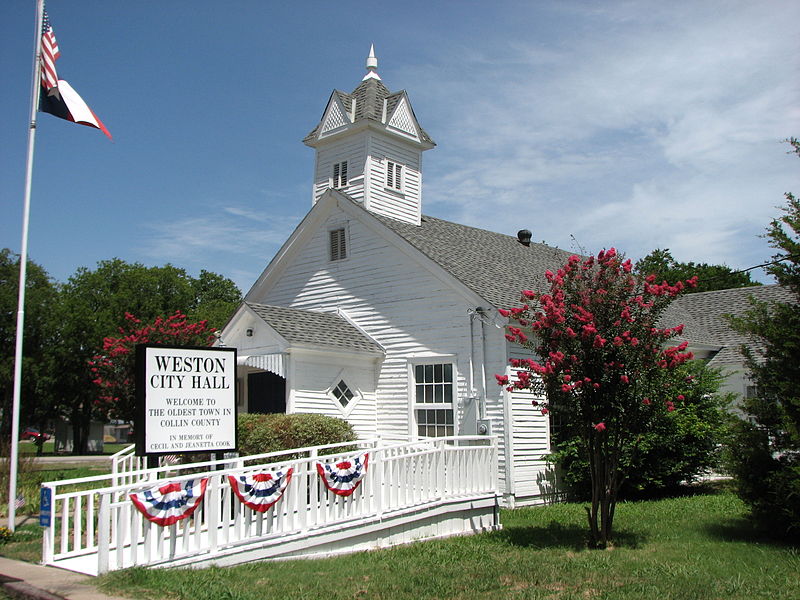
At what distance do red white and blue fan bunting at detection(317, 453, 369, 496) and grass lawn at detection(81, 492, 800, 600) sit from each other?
870 millimetres

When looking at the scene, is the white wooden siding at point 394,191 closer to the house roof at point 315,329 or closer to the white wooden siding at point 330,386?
the house roof at point 315,329

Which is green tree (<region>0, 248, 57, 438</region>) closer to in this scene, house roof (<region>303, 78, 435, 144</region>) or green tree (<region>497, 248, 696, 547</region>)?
house roof (<region>303, 78, 435, 144</region>)

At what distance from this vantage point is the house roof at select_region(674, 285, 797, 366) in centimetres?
2180

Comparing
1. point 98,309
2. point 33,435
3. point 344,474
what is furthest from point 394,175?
point 33,435

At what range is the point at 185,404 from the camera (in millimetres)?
9094

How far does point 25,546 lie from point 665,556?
8044mm

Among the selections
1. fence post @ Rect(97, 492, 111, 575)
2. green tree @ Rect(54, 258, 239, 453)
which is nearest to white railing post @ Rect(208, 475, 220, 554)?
fence post @ Rect(97, 492, 111, 575)

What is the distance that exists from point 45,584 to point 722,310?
2333 centimetres

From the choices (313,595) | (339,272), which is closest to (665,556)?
(313,595)

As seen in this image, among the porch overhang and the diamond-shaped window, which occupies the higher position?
the porch overhang

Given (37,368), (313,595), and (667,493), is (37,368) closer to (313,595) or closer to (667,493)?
(667,493)

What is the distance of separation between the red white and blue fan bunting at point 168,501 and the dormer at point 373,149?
34.2 ft

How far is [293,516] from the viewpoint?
913cm

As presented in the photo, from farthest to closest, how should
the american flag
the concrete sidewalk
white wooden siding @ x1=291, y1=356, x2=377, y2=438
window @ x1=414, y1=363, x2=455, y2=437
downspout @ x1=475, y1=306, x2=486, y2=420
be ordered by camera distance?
window @ x1=414, y1=363, x2=455, y2=437 < white wooden siding @ x1=291, y1=356, x2=377, y2=438 < downspout @ x1=475, y1=306, x2=486, y2=420 < the american flag < the concrete sidewalk
